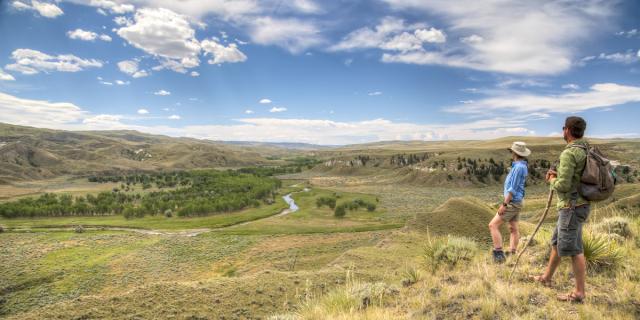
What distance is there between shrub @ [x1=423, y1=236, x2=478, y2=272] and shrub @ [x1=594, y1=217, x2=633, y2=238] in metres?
4.09

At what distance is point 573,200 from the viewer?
6258 mm

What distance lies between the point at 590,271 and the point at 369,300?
16.6 feet

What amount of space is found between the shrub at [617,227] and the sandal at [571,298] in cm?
559

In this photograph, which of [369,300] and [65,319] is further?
[65,319]

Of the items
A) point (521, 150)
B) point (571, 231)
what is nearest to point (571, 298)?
point (571, 231)

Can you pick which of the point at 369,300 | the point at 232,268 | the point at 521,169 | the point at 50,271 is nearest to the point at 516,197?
the point at 521,169

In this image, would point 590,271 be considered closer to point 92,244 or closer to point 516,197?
point 516,197

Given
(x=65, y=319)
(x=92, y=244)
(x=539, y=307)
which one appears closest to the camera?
(x=539, y=307)

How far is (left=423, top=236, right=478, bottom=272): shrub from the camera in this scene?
10328 millimetres

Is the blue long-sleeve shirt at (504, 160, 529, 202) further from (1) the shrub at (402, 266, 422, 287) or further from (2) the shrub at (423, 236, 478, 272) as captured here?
A: (1) the shrub at (402, 266, 422, 287)

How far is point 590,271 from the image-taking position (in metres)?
7.88

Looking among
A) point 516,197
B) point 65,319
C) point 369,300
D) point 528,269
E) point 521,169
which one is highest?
point 521,169

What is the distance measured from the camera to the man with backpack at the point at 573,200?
241 inches

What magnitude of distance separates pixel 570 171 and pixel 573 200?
578mm
